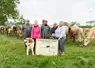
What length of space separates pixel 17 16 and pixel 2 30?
12.0m

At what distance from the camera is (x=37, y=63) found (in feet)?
40.9

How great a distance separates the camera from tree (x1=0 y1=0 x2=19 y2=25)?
52969mm

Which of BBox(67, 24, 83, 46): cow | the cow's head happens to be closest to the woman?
the cow's head

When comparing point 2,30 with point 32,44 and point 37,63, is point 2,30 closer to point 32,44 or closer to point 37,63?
point 32,44

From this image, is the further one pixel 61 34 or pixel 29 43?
pixel 29 43

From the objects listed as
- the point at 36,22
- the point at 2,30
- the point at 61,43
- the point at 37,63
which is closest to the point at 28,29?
the point at 36,22

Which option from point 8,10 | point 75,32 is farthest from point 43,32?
point 8,10

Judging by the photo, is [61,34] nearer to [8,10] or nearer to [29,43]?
[29,43]

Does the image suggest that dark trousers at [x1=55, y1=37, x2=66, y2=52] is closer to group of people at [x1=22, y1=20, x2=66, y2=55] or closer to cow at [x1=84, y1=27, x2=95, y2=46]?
group of people at [x1=22, y1=20, x2=66, y2=55]

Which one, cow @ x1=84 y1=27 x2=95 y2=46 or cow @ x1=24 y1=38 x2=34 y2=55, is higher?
cow @ x1=24 y1=38 x2=34 y2=55

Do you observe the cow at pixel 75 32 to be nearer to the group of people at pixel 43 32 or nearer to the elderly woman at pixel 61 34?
the group of people at pixel 43 32

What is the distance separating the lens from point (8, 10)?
2087 inches

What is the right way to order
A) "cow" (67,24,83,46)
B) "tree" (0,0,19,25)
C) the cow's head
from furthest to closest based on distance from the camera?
"tree" (0,0,19,25) < "cow" (67,24,83,46) < the cow's head

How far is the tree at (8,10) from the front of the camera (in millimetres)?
52969
